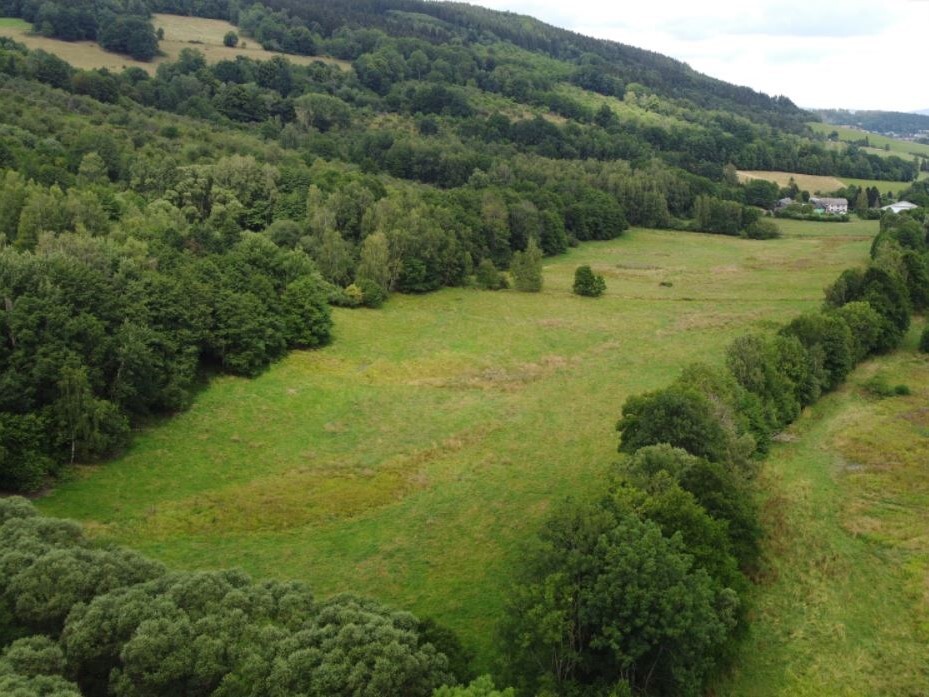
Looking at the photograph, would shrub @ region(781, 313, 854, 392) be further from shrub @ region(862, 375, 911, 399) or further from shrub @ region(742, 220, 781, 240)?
shrub @ region(742, 220, 781, 240)

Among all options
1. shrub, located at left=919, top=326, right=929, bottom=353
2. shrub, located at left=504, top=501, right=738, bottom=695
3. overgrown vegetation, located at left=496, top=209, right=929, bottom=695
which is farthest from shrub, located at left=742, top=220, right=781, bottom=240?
shrub, located at left=504, top=501, right=738, bottom=695

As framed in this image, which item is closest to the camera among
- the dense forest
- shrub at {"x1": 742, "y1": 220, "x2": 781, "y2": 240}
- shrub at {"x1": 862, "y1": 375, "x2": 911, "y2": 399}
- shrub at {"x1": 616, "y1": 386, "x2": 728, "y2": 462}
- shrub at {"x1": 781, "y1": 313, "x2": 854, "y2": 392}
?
the dense forest

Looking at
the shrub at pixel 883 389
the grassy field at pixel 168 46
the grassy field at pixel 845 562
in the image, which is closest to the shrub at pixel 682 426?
the grassy field at pixel 845 562

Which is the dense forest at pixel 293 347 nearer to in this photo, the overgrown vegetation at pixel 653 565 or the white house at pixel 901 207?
the overgrown vegetation at pixel 653 565

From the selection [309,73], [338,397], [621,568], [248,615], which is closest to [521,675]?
[621,568]

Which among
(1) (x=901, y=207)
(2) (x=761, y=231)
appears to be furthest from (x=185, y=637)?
(1) (x=901, y=207)

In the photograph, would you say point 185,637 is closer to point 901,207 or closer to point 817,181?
point 901,207

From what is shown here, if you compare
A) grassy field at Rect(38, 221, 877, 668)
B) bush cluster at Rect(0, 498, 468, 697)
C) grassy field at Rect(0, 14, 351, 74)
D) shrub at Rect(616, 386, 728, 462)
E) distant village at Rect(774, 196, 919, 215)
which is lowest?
grassy field at Rect(38, 221, 877, 668)
